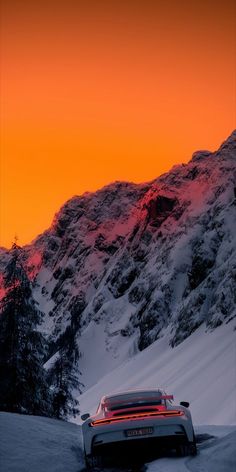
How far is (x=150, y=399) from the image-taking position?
9.23 meters

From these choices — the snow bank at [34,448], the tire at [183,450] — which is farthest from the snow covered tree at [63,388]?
the tire at [183,450]

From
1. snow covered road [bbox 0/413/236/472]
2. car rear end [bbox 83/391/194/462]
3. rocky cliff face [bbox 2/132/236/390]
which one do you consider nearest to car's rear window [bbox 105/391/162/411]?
car rear end [bbox 83/391/194/462]

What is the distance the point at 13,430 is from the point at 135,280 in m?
174

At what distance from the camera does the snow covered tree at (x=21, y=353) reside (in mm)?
22891

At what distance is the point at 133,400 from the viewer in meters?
9.29

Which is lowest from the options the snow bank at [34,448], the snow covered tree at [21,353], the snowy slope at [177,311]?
the snow bank at [34,448]

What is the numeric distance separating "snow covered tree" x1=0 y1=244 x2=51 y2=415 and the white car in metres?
14.8

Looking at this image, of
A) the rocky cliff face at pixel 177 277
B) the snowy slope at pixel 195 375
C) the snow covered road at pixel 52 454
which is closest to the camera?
the snow covered road at pixel 52 454

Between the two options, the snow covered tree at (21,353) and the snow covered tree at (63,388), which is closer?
the snow covered tree at (21,353)

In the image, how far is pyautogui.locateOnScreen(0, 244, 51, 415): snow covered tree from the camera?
901 inches

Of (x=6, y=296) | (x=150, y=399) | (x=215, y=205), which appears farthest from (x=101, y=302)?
(x=150, y=399)

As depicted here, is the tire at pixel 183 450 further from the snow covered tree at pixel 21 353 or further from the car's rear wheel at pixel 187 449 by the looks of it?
the snow covered tree at pixel 21 353

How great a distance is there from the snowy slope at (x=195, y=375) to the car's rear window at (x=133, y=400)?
3620 cm

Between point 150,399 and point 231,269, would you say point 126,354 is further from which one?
point 150,399
